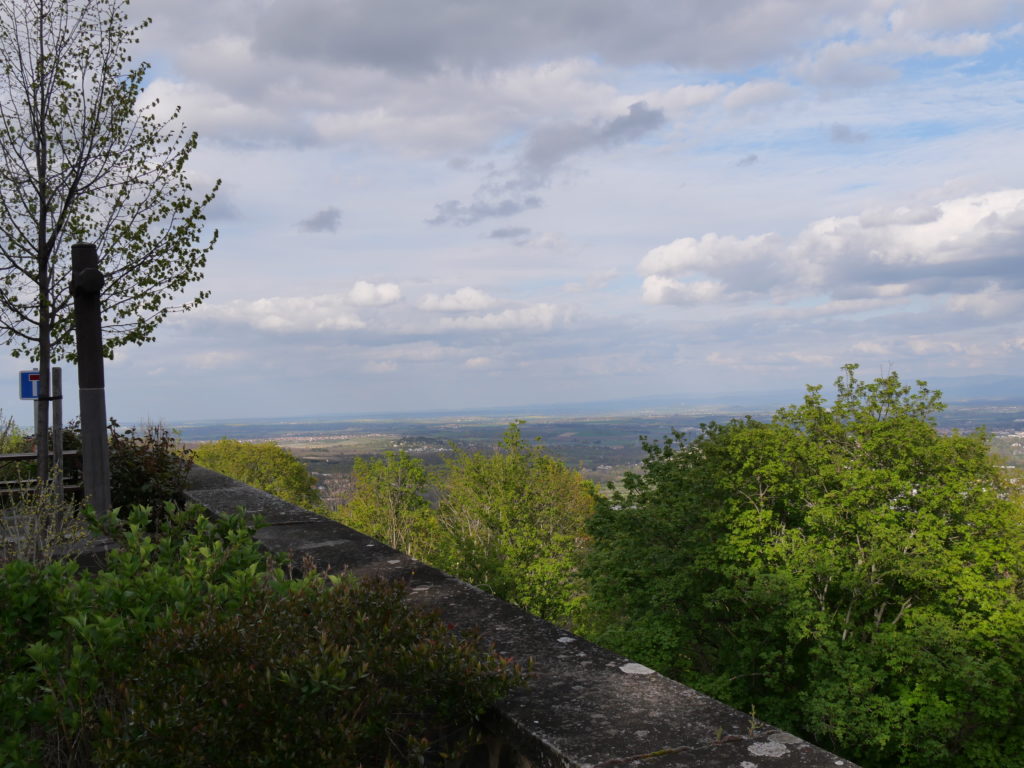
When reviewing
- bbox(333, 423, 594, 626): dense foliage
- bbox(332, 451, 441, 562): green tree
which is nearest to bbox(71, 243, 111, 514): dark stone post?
bbox(333, 423, 594, 626): dense foliage

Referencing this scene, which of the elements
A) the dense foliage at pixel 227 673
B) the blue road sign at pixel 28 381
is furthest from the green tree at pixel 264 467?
the dense foliage at pixel 227 673

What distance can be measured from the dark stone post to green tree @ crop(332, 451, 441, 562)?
3906 centimetres

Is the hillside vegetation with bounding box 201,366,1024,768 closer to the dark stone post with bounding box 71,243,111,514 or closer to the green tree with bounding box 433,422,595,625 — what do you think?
the green tree with bounding box 433,422,595,625

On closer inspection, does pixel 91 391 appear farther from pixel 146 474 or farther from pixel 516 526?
pixel 516 526

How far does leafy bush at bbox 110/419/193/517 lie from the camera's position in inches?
288

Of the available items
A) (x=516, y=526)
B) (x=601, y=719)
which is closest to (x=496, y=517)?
(x=516, y=526)

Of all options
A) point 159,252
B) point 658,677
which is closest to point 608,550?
point 159,252

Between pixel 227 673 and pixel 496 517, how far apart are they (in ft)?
124

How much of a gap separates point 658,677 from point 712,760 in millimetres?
613

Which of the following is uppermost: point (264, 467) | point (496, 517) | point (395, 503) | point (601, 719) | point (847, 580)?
point (601, 719)

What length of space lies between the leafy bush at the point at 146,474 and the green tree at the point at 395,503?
37.0 metres

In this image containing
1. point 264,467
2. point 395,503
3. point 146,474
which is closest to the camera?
point 146,474

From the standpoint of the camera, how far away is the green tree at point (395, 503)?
147ft

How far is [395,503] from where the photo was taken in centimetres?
4697
